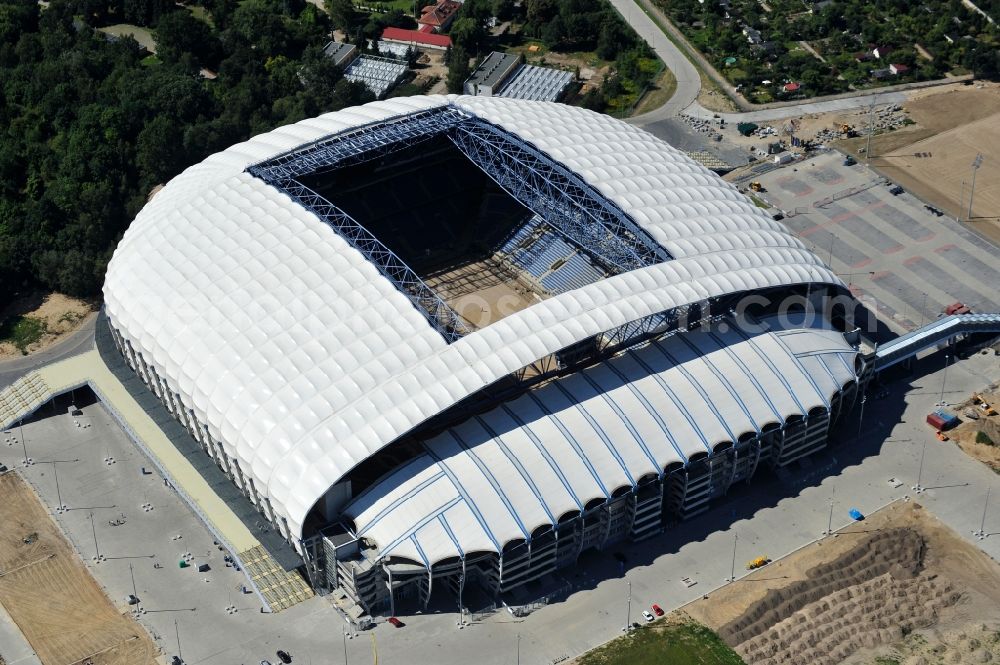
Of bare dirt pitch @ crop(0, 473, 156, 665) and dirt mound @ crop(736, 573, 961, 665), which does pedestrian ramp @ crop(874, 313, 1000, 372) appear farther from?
bare dirt pitch @ crop(0, 473, 156, 665)

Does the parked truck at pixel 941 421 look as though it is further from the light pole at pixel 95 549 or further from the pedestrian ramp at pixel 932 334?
the light pole at pixel 95 549

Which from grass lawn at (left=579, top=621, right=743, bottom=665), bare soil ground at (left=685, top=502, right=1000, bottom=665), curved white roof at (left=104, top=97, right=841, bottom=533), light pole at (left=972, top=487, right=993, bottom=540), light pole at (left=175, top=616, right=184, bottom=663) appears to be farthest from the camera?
light pole at (left=972, top=487, right=993, bottom=540)

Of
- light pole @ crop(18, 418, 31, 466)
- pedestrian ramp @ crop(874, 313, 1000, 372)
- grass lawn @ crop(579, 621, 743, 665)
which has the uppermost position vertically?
pedestrian ramp @ crop(874, 313, 1000, 372)

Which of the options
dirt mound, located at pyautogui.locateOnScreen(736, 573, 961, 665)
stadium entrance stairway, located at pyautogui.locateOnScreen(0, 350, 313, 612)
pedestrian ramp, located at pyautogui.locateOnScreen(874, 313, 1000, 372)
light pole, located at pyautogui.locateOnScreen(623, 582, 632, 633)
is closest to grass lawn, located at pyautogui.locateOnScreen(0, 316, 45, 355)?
stadium entrance stairway, located at pyautogui.locateOnScreen(0, 350, 313, 612)

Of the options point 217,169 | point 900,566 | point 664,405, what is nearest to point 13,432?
point 217,169

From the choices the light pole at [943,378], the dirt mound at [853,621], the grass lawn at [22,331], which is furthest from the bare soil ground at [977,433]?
the grass lawn at [22,331]

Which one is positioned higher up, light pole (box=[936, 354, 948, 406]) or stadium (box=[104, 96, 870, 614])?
stadium (box=[104, 96, 870, 614])
